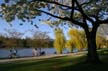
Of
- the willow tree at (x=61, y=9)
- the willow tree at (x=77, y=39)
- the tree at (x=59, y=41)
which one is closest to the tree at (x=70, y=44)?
the willow tree at (x=77, y=39)

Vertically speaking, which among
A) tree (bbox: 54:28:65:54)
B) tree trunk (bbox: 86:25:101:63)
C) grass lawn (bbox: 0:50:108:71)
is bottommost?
grass lawn (bbox: 0:50:108:71)

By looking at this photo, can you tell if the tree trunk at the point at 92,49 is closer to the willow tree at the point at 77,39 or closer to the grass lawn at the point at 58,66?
the grass lawn at the point at 58,66

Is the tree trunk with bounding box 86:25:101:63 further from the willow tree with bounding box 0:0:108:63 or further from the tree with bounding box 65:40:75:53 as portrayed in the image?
the tree with bounding box 65:40:75:53

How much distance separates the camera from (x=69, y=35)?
285 feet

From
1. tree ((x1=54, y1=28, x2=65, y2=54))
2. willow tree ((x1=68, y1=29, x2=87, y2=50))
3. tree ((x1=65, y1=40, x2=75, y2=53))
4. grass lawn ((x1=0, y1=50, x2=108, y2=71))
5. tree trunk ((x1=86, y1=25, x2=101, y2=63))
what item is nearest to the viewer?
grass lawn ((x1=0, y1=50, x2=108, y2=71))

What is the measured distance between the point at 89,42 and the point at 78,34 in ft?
196

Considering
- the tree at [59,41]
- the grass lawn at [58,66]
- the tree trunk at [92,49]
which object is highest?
the tree at [59,41]

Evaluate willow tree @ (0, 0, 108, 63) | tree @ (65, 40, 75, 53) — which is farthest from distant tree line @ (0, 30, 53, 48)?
willow tree @ (0, 0, 108, 63)

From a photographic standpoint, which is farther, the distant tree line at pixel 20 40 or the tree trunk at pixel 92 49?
the distant tree line at pixel 20 40

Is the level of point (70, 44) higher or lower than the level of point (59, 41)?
lower

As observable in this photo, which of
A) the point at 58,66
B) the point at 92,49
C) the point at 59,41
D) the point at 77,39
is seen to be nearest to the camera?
the point at 58,66

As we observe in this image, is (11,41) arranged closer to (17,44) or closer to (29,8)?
(17,44)

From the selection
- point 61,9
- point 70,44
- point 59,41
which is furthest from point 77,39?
point 61,9

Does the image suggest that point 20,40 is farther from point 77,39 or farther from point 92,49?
point 92,49
